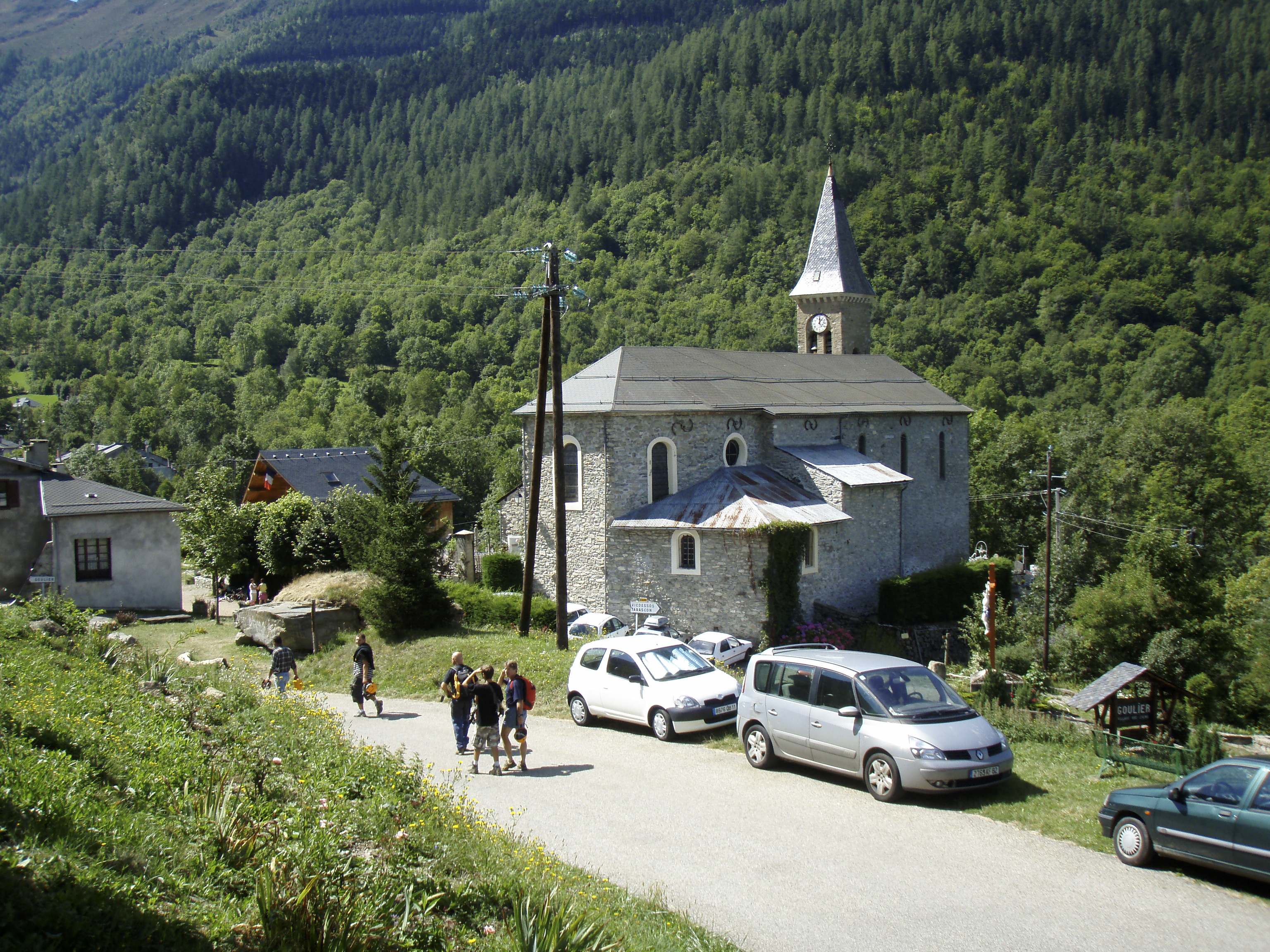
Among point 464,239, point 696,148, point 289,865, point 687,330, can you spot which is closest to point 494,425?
point 687,330

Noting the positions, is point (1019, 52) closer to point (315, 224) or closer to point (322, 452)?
point (315, 224)

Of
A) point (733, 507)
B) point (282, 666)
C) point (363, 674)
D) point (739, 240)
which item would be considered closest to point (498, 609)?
point (733, 507)

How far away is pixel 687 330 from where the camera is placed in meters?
92.9

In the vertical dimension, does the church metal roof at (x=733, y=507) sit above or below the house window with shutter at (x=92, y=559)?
above

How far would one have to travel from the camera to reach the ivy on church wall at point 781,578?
25.8 m

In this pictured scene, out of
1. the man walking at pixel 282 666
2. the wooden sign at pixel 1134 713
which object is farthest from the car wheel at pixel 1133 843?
the man walking at pixel 282 666

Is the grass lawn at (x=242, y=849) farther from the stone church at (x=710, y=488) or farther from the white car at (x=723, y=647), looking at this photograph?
the stone church at (x=710, y=488)

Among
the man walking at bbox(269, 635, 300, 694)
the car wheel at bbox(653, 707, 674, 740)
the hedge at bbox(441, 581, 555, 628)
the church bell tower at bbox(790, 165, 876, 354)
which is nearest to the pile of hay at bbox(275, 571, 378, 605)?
the hedge at bbox(441, 581, 555, 628)

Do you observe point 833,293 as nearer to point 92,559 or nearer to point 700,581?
point 700,581

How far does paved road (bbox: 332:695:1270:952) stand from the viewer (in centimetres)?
753

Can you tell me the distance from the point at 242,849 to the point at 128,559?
91.4ft

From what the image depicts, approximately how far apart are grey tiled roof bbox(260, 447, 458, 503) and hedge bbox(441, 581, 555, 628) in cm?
1976

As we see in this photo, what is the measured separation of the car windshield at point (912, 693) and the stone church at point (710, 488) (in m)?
14.0

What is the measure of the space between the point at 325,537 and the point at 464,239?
300ft
